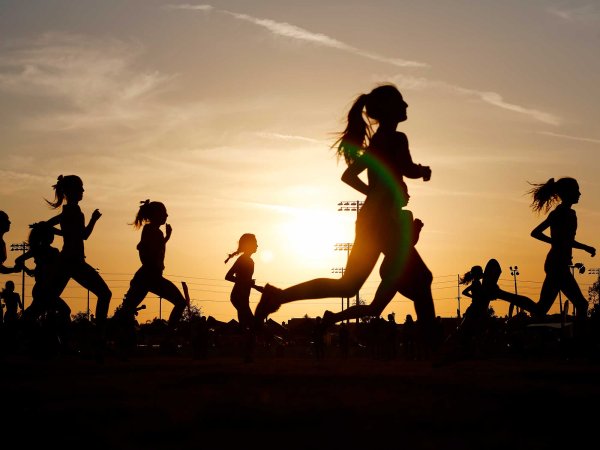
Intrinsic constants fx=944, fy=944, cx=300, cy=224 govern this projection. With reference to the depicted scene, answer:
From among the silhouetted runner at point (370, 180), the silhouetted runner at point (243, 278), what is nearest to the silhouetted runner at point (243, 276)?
the silhouetted runner at point (243, 278)

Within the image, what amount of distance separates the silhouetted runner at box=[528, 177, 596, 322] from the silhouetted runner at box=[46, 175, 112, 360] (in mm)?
6335

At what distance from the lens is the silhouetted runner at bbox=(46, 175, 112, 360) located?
13.2 meters

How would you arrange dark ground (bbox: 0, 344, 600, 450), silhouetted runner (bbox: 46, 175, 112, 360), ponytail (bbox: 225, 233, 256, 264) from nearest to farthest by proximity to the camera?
dark ground (bbox: 0, 344, 600, 450) → silhouetted runner (bbox: 46, 175, 112, 360) → ponytail (bbox: 225, 233, 256, 264)

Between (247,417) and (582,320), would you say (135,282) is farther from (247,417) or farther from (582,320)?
(247,417)

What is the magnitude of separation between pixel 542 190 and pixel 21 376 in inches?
330

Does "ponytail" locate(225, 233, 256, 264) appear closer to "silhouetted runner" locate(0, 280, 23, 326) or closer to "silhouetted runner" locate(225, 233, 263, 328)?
"silhouetted runner" locate(225, 233, 263, 328)

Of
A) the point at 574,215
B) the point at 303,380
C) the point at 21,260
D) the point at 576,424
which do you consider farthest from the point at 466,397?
the point at 21,260

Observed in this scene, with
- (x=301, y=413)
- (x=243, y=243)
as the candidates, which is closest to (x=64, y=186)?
(x=243, y=243)

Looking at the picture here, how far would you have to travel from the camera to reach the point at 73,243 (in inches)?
527

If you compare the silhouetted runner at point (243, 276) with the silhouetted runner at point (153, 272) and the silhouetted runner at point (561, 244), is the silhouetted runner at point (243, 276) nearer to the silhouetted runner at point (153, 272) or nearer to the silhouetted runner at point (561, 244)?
the silhouetted runner at point (153, 272)

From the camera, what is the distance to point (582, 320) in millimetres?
14562

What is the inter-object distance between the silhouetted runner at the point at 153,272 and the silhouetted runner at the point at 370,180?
633cm

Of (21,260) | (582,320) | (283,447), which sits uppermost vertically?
(21,260)

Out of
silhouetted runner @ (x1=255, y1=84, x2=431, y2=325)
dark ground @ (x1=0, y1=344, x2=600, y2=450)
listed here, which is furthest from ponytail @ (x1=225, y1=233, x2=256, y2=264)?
dark ground @ (x1=0, y1=344, x2=600, y2=450)
